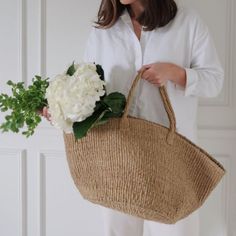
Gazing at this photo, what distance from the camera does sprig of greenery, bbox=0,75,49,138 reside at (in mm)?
837

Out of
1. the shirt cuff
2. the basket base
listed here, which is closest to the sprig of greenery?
the basket base

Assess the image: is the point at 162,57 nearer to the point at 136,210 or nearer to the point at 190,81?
the point at 190,81

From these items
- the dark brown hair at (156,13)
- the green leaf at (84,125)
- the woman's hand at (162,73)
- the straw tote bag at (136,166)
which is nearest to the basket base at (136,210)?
the straw tote bag at (136,166)

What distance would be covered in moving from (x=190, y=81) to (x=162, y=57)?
0.35 ft

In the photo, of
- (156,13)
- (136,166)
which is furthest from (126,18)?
(136,166)

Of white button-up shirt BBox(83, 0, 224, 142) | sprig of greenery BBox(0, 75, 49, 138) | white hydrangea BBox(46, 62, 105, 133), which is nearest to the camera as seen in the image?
white hydrangea BBox(46, 62, 105, 133)

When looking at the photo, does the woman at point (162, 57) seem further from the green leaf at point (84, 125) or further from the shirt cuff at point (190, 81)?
the green leaf at point (84, 125)

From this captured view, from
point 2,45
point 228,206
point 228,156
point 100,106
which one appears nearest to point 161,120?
point 100,106

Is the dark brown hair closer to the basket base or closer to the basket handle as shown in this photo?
the basket handle

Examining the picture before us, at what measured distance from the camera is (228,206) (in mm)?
1247

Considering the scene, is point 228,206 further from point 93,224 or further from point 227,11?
point 227,11

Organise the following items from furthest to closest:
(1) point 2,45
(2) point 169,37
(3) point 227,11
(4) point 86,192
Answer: (1) point 2,45 < (3) point 227,11 < (2) point 169,37 < (4) point 86,192

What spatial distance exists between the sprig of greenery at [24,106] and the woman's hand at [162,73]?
0.26 meters

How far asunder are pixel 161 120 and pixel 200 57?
209 millimetres
